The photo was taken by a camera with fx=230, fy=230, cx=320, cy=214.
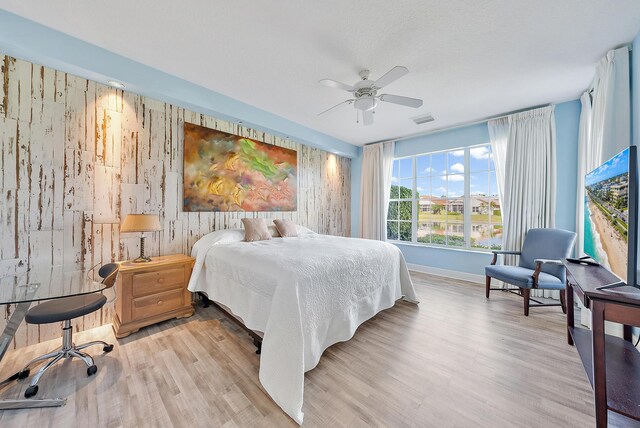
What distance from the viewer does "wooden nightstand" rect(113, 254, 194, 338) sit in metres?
2.21

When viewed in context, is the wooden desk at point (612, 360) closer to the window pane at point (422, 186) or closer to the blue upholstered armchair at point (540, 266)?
the blue upholstered armchair at point (540, 266)

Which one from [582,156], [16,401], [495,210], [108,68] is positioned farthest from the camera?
[495,210]

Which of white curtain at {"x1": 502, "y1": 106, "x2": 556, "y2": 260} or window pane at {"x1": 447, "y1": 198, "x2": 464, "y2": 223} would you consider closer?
white curtain at {"x1": 502, "y1": 106, "x2": 556, "y2": 260}

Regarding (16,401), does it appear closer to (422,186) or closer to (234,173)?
(234,173)

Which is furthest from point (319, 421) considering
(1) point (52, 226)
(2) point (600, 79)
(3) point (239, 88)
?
(2) point (600, 79)

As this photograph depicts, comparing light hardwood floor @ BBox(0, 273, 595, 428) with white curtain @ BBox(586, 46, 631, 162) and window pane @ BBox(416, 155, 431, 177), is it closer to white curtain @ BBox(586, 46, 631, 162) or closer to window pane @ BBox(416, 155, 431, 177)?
white curtain @ BBox(586, 46, 631, 162)

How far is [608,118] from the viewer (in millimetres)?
2074

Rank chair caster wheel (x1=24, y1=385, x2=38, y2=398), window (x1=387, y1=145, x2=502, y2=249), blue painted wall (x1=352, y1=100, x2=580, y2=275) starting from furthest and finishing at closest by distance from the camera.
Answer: window (x1=387, y1=145, x2=502, y2=249) → blue painted wall (x1=352, y1=100, x2=580, y2=275) → chair caster wheel (x1=24, y1=385, x2=38, y2=398)

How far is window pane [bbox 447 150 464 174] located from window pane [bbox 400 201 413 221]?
3.18 feet

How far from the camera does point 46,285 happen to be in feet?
5.39

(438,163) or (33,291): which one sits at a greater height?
(438,163)

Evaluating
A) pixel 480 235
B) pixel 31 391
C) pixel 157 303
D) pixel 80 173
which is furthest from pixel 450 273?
pixel 80 173

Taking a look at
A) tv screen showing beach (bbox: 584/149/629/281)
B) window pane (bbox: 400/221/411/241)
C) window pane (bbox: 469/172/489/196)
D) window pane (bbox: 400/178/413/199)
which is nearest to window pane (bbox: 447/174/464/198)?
window pane (bbox: 469/172/489/196)

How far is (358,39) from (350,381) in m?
2.79
